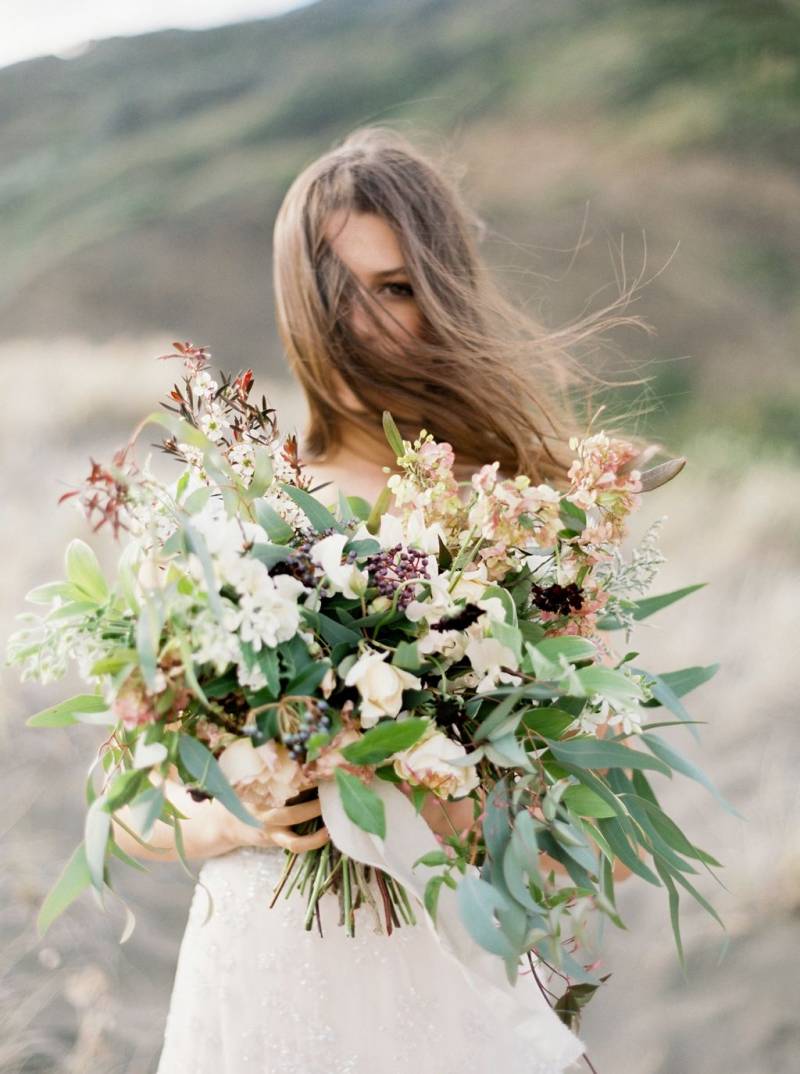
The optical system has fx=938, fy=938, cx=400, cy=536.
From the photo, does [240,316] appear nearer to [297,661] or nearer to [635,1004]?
[297,661]

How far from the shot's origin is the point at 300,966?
0.88 m

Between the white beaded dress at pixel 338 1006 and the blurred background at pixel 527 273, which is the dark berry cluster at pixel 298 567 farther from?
the blurred background at pixel 527 273

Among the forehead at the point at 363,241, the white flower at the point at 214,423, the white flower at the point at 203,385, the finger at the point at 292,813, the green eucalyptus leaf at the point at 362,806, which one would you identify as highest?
the forehead at the point at 363,241

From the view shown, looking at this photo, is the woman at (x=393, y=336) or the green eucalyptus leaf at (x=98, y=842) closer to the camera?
the green eucalyptus leaf at (x=98, y=842)

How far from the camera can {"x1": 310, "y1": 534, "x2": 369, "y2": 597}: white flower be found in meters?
0.71

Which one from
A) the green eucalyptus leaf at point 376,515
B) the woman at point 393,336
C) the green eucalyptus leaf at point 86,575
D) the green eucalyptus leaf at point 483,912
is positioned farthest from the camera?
the woman at point 393,336

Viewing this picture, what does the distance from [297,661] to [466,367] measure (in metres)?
0.73

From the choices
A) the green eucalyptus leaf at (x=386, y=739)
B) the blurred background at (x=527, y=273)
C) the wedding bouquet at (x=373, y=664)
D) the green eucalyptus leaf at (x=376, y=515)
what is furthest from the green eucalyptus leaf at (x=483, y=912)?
the blurred background at (x=527, y=273)

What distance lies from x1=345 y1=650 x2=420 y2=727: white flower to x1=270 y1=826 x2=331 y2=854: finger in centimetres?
17

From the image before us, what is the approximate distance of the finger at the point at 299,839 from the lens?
2.66 ft

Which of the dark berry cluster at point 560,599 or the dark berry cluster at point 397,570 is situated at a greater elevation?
the dark berry cluster at point 397,570

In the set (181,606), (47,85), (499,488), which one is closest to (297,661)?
(181,606)

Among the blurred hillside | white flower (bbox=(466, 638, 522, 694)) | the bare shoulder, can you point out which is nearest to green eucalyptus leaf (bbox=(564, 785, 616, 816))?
white flower (bbox=(466, 638, 522, 694))

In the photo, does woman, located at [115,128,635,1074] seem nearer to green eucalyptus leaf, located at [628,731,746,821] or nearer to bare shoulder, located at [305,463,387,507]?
bare shoulder, located at [305,463,387,507]
